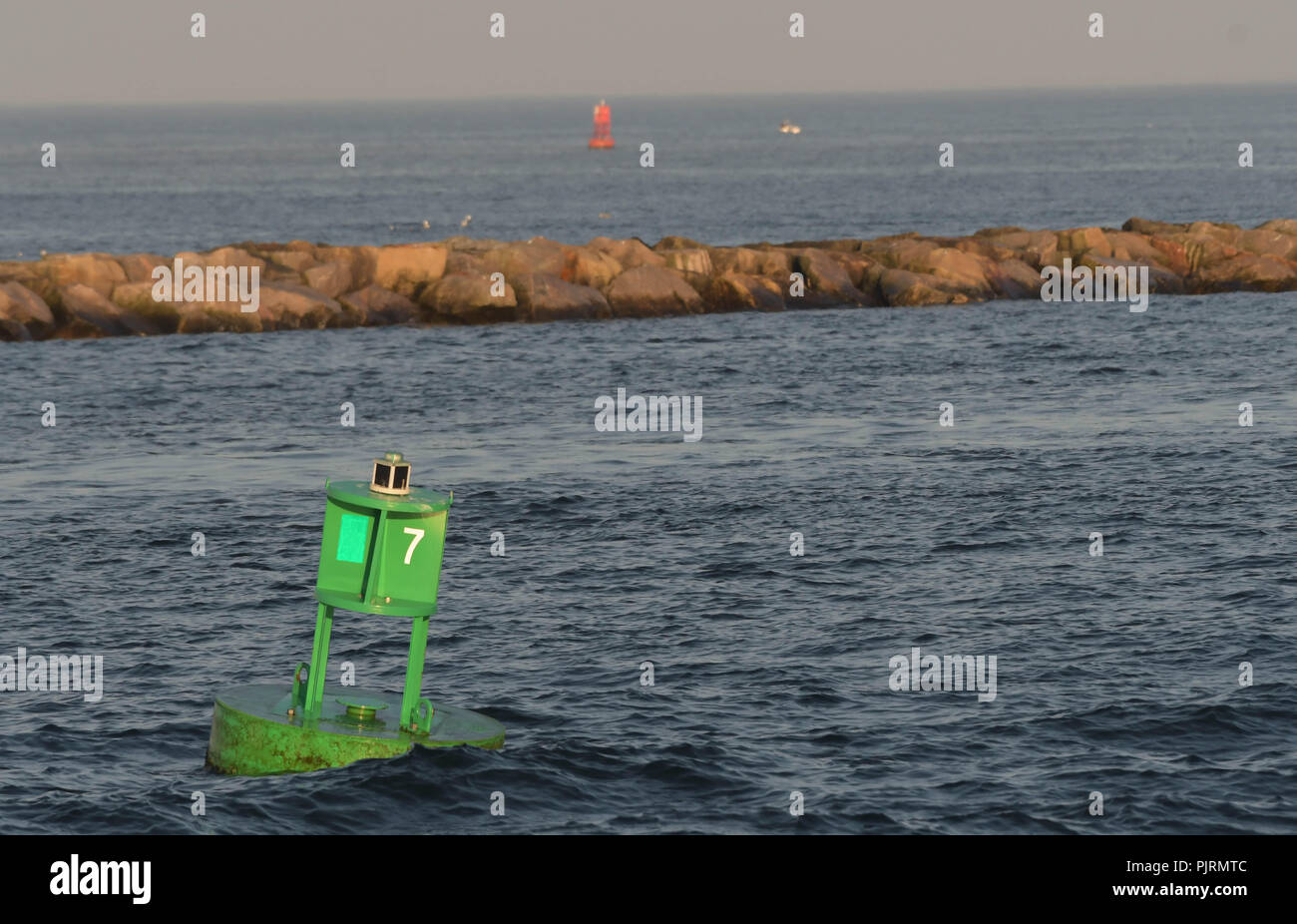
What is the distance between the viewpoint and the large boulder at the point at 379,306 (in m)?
61.9

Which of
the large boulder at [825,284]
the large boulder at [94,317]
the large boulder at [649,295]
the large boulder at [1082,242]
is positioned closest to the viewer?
the large boulder at [94,317]

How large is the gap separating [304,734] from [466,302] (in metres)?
44.8

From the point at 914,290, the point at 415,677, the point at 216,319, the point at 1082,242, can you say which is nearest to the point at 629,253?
the point at 914,290

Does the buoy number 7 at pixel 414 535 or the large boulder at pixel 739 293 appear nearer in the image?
the buoy number 7 at pixel 414 535

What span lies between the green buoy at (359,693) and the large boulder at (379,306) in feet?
141

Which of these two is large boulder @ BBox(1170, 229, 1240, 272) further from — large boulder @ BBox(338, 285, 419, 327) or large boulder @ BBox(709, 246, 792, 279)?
large boulder @ BBox(338, 285, 419, 327)

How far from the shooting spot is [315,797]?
18.1 m

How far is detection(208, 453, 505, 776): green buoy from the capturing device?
17.5m

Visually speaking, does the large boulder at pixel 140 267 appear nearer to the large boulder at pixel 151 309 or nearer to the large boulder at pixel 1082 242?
the large boulder at pixel 151 309

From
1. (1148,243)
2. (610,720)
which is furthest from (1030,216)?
(610,720)

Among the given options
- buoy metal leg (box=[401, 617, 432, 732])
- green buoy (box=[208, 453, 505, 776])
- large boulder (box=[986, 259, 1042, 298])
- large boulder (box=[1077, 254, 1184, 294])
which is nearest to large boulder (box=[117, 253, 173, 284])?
large boulder (box=[986, 259, 1042, 298])

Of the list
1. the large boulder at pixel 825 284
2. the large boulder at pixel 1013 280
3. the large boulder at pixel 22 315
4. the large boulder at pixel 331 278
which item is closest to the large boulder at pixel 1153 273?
the large boulder at pixel 1013 280
